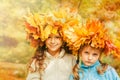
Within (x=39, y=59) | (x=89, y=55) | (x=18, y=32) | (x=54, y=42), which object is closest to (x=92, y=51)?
(x=89, y=55)

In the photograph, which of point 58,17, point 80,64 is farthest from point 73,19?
point 80,64

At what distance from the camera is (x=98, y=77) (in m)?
2.88

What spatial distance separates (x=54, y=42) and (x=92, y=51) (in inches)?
9.9

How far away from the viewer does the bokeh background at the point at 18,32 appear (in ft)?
10.5

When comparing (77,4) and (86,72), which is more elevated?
(77,4)

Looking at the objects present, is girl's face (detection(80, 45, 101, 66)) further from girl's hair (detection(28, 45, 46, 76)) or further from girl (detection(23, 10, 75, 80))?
girl's hair (detection(28, 45, 46, 76))

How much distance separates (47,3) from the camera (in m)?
3.21

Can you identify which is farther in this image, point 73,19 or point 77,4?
point 77,4

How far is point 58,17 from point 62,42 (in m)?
0.17

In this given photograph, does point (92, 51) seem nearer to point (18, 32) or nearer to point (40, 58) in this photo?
point (40, 58)

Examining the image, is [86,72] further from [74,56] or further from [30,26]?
[30,26]

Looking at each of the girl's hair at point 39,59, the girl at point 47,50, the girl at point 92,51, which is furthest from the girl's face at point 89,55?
the girl's hair at point 39,59

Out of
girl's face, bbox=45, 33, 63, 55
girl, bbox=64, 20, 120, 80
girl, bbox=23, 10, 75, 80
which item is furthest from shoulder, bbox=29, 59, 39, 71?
girl, bbox=64, 20, 120, 80

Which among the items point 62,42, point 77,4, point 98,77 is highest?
point 77,4
